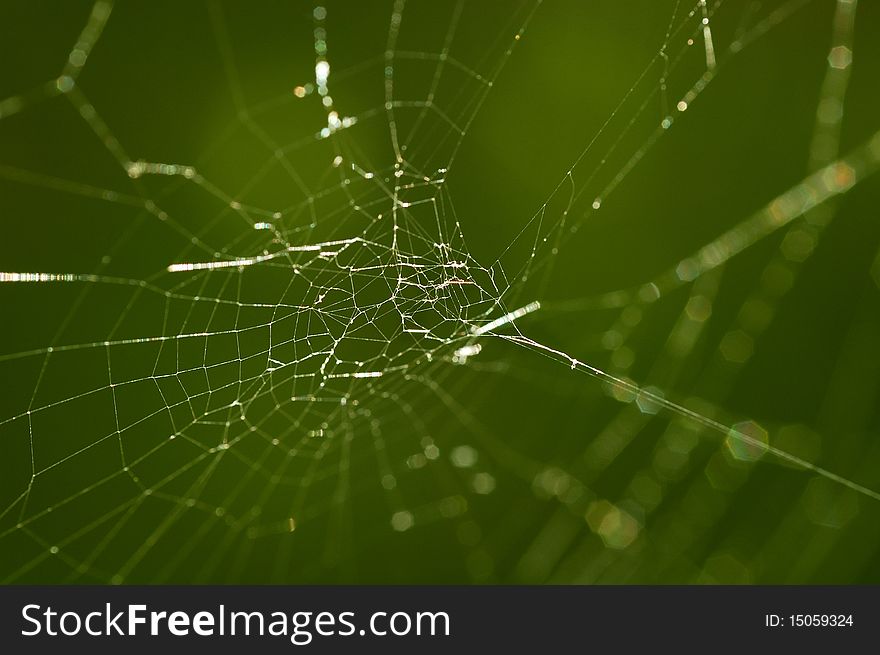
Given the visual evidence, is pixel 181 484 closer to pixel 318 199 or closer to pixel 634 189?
pixel 318 199

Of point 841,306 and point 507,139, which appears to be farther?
point 841,306

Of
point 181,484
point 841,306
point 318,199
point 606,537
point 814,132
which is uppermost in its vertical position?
point 814,132

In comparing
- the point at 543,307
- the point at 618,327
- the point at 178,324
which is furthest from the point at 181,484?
the point at 618,327

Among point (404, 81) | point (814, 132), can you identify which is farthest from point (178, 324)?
point (814, 132)

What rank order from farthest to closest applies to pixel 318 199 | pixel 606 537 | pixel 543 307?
1. pixel 606 537
2. pixel 543 307
3. pixel 318 199

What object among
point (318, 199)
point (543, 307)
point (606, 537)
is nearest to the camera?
point (318, 199)

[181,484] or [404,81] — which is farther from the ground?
[404,81]
